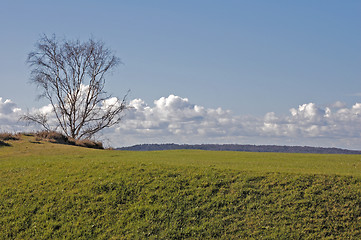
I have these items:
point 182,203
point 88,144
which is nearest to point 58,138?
point 88,144

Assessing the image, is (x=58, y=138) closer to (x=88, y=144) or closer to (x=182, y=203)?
(x=88, y=144)

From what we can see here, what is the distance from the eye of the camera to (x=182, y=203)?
15328 mm

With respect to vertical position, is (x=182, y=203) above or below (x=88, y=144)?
below

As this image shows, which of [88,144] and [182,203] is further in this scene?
[88,144]

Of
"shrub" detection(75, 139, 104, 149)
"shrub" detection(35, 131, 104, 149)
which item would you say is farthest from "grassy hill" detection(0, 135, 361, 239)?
"shrub" detection(75, 139, 104, 149)

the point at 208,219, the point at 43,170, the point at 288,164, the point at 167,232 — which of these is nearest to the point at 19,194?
the point at 43,170

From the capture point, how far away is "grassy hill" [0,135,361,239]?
1382 cm

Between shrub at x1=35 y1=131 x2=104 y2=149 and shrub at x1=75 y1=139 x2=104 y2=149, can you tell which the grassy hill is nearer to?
shrub at x1=35 y1=131 x2=104 y2=149

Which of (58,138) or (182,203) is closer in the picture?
(182,203)

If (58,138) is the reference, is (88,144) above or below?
below

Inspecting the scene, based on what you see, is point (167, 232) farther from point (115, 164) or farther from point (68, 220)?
point (115, 164)

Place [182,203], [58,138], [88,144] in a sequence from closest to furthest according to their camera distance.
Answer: [182,203] < [58,138] < [88,144]

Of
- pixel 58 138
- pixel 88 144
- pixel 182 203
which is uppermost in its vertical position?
pixel 58 138

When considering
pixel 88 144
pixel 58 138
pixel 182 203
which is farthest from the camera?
pixel 88 144
